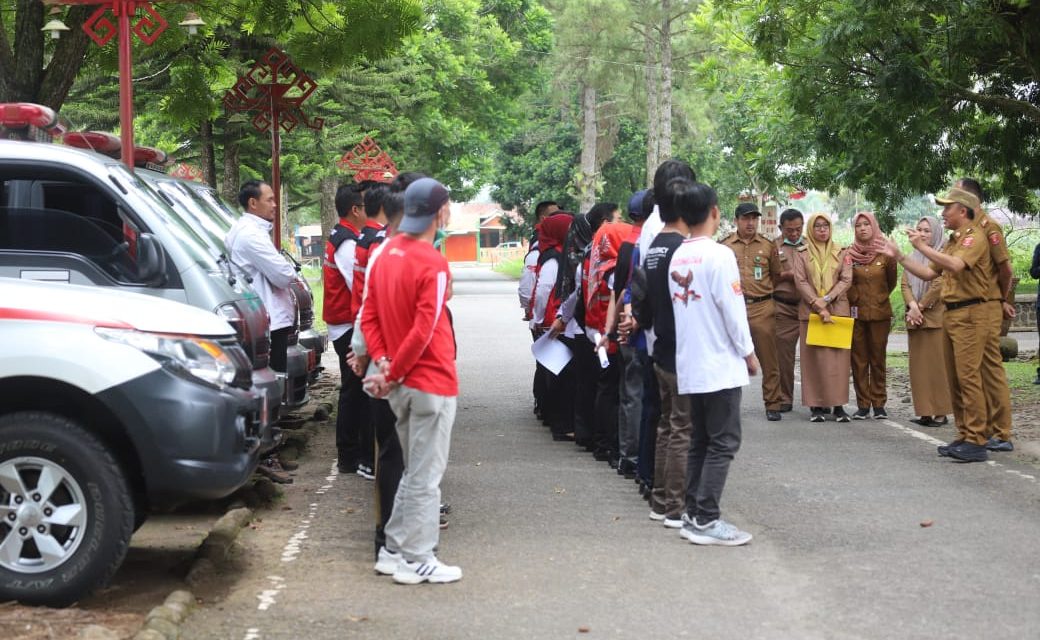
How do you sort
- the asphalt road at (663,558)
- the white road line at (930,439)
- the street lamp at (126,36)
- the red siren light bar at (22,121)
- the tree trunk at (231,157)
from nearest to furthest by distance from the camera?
the asphalt road at (663,558), the red siren light bar at (22,121), the white road line at (930,439), the street lamp at (126,36), the tree trunk at (231,157)

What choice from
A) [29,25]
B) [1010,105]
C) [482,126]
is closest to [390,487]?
[29,25]

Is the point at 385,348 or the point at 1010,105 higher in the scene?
the point at 1010,105

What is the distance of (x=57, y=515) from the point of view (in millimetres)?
5898

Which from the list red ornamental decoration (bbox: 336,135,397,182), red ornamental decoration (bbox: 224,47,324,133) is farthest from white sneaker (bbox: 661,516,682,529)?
red ornamental decoration (bbox: 336,135,397,182)

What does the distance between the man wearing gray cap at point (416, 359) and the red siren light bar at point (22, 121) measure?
311cm

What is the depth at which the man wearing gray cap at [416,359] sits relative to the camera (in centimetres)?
629

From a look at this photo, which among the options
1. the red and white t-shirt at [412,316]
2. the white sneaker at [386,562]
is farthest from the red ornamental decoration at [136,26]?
the white sneaker at [386,562]

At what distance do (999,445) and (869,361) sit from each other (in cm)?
230

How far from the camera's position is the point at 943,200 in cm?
1023

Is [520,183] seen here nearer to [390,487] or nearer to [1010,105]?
[1010,105]

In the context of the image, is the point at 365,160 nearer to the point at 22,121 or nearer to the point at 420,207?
the point at 22,121

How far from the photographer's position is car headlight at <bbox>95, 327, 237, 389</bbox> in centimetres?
604

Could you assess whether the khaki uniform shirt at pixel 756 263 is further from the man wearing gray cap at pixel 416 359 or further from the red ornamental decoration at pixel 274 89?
the man wearing gray cap at pixel 416 359

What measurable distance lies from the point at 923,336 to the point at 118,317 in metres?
8.18
